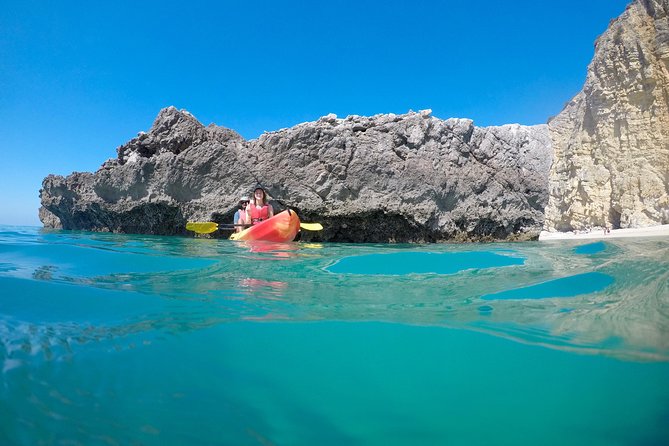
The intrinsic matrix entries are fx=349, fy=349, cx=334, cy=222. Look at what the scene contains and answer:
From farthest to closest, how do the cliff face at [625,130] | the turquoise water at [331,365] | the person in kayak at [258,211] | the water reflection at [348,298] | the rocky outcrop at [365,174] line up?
1. the cliff face at [625,130]
2. the rocky outcrop at [365,174]
3. the person in kayak at [258,211]
4. the water reflection at [348,298]
5. the turquoise water at [331,365]

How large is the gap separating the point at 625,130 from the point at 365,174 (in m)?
15.8

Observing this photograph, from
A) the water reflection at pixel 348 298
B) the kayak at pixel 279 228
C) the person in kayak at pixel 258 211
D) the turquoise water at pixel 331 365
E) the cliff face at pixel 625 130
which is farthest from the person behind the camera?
the cliff face at pixel 625 130

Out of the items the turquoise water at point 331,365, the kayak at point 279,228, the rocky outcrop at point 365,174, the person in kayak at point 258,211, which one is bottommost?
the turquoise water at point 331,365

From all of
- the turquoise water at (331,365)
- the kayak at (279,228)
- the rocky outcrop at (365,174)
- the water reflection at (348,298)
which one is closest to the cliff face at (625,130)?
the rocky outcrop at (365,174)

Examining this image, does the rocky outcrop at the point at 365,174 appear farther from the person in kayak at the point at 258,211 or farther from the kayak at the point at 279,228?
the kayak at the point at 279,228

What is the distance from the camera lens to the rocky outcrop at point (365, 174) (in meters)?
11.8

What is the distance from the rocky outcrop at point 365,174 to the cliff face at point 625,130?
309 inches

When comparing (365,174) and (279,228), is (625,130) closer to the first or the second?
(365,174)

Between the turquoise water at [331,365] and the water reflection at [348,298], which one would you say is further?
the water reflection at [348,298]

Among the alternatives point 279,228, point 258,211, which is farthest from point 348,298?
point 258,211

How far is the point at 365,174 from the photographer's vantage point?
464 inches

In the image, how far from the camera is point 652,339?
6.38ft

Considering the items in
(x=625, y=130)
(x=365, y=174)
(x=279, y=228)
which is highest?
(x=625, y=130)

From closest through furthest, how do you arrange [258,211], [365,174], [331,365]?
1. [331,365]
2. [258,211]
3. [365,174]
